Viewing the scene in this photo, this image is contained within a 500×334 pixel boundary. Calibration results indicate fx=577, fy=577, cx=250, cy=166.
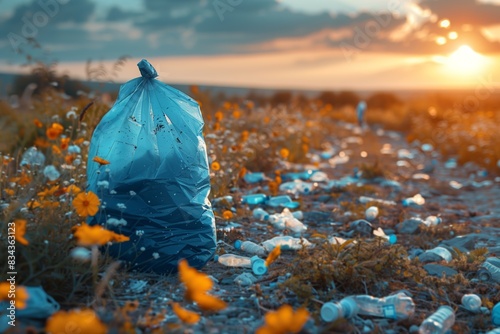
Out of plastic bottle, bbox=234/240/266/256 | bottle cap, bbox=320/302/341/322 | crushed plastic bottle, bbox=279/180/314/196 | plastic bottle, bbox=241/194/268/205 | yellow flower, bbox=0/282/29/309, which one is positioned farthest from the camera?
crushed plastic bottle, bbox=279/180/314/196

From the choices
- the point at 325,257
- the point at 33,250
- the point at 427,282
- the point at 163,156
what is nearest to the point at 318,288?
the point at 325,257

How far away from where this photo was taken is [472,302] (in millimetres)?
2738

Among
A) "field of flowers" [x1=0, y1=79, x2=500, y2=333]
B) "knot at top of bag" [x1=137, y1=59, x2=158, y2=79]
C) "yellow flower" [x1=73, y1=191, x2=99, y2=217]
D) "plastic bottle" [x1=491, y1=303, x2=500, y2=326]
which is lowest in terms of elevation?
"plastic bottle" [x1=491, y1=303, x2=500, y2=326]

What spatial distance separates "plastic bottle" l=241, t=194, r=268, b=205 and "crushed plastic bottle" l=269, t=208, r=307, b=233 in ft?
1.91

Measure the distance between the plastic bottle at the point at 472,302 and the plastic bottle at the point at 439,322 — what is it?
0.21 metres

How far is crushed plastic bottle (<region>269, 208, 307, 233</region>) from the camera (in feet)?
13.4

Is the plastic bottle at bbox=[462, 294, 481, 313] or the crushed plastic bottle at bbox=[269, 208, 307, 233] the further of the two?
the crushed plastic bottle at bbox=[269, 208, 307, 233]

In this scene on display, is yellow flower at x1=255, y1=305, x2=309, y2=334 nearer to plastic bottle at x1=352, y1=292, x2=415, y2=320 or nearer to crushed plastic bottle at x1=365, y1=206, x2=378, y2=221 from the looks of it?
plastic bottle at x1=352, y1=292, x2=415, y2=320

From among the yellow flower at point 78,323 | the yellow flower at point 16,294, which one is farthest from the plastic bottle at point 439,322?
the yellow flower at point 16,294

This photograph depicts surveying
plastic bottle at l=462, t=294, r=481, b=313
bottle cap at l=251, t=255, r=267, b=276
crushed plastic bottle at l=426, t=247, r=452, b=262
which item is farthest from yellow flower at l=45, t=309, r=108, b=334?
crushed plastic bottle at l=426, t=247, r=452, b=262

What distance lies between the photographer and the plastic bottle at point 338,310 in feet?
7.68

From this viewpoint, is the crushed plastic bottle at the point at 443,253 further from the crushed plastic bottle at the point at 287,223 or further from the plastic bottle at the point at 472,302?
the crushed plastic bottle at the point at 287,223

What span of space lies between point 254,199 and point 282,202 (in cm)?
25

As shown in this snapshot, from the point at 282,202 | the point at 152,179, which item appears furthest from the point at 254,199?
the point at 152,179
